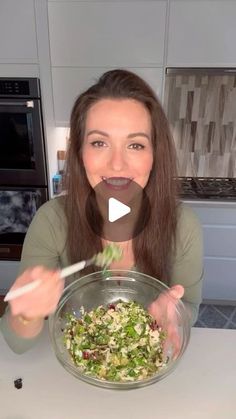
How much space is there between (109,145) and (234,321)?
1798 millimetres

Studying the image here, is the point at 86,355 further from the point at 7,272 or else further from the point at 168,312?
the point at 7,272

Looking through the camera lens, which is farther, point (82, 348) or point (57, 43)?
point (57, 43)

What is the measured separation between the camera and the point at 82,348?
777 millimetres

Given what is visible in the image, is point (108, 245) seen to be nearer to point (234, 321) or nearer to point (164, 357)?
point (164, 357)

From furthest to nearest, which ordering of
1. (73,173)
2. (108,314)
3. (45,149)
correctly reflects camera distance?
(45,149) < (73,173) < (108,314)

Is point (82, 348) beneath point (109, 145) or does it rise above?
beneath

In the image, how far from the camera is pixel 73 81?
196 cm

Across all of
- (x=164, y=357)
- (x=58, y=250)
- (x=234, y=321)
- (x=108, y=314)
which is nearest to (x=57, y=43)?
(x=58, y=250)

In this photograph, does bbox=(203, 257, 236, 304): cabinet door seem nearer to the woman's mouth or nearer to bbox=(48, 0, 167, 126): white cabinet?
bbox=(48, 0, 167, 126): white cabinet

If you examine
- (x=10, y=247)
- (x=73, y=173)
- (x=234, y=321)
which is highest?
(x=73, y=173)

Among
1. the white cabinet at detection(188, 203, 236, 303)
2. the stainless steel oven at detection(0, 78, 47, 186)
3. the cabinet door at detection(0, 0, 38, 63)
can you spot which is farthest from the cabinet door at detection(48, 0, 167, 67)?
the white cabinet at detection(188, 203, 236, 303)

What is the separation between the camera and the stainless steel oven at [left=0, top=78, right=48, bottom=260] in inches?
74.7

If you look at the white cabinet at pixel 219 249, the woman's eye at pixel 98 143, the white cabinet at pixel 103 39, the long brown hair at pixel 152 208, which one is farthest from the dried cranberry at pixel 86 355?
the white cabinet at pixel 103 39

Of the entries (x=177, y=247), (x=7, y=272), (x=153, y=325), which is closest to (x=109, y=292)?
(x=153, y=325)
